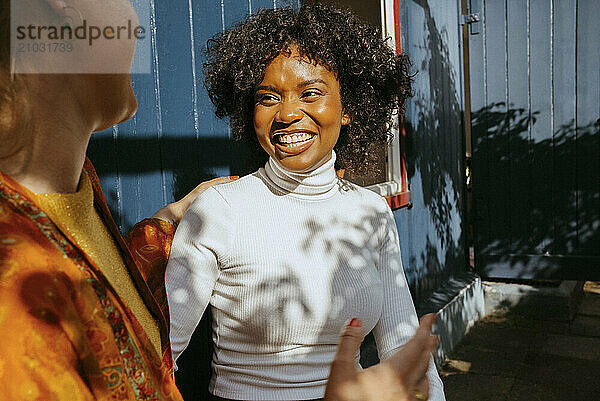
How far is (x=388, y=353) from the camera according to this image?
1690mm

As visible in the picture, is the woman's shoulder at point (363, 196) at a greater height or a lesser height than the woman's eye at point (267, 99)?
lesser

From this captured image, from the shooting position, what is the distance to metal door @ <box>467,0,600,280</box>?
5742 mm

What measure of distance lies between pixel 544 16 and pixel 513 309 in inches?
123

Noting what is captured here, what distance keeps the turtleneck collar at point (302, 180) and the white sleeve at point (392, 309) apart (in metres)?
0.26

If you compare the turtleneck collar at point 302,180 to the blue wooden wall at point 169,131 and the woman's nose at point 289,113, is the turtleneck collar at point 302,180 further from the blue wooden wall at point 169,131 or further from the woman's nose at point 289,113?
the blue wooden wall at point 169,131

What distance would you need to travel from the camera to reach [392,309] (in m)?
1.72

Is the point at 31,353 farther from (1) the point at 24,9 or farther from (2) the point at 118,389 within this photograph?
(1) the point at 24,9

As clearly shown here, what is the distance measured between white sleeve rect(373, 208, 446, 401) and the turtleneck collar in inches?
10.0

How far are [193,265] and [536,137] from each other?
17.6 feet

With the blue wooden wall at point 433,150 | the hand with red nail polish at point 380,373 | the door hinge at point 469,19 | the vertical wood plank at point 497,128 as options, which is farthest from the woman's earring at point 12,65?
the door hinge at point 469,19

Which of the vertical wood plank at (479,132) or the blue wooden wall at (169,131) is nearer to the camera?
the blue wooden wall at (169,131)

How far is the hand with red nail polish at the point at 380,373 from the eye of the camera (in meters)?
0.84

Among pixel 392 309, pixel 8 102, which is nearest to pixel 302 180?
pixel 392 309

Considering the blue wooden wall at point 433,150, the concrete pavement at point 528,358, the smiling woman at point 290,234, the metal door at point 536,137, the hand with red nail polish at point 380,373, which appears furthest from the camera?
the metal door at point 536,137
